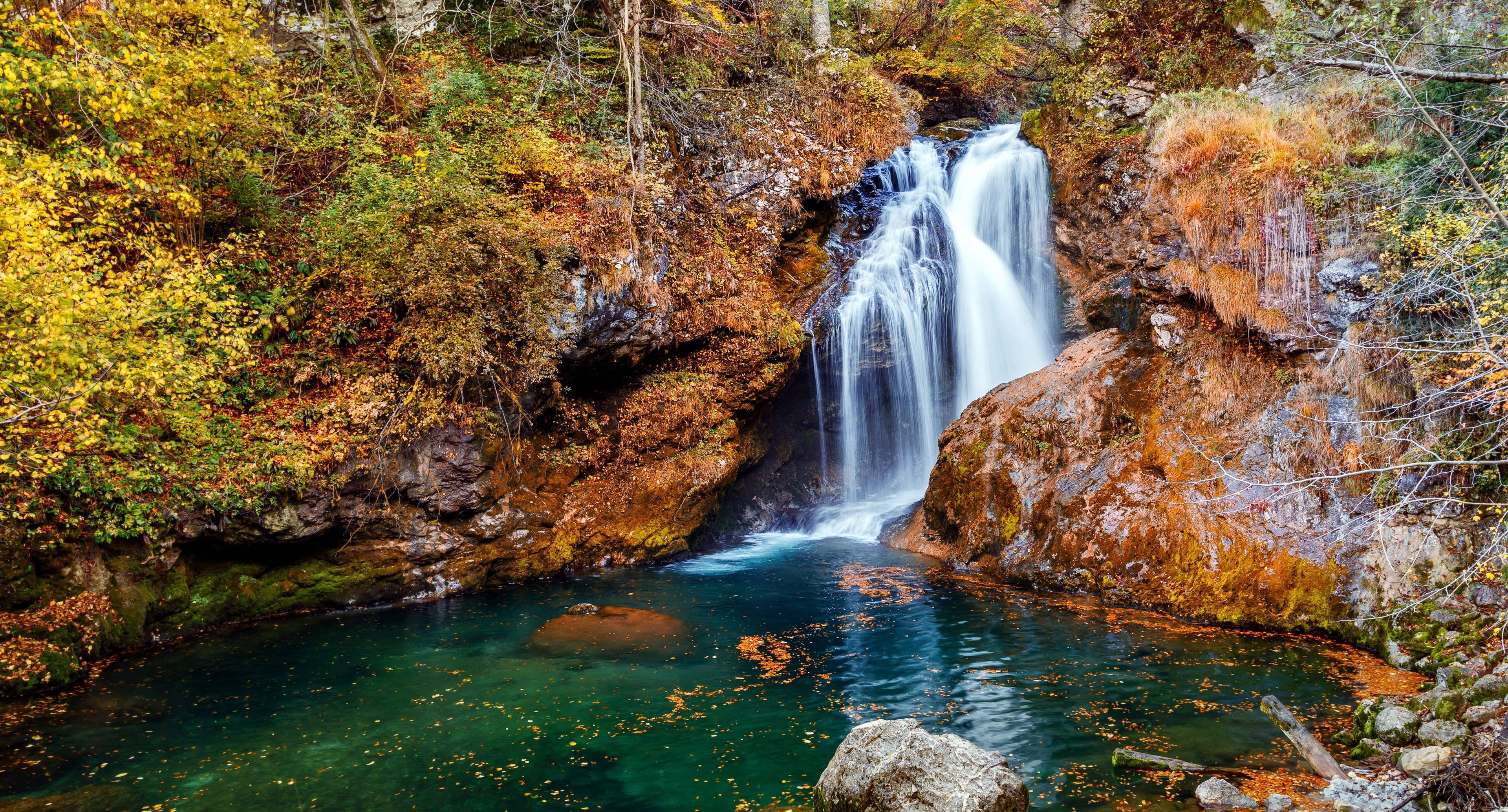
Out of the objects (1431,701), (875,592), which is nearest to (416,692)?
(875,592)

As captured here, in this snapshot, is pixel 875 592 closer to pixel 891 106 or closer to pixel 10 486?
pixel 10 486

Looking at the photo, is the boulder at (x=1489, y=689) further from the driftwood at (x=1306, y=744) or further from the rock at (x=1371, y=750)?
the driftwood at (x=1306, y=744)

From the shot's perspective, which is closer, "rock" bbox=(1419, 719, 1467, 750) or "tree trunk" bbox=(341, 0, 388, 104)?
"rock" bbox=(1419, 719, 1467, 750)

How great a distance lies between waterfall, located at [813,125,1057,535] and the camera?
47.9 ft

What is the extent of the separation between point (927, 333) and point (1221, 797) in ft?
35.2

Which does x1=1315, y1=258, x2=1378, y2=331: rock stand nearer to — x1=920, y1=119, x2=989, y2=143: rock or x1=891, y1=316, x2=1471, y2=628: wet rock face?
x1=891, y1=316, x2=1471, y2=628: wet rock face

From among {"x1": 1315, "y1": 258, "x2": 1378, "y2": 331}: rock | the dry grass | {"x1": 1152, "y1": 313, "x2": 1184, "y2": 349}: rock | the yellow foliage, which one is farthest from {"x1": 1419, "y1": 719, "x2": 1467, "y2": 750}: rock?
the yellow foliage

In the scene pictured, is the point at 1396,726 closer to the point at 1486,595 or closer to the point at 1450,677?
the point at 1450,677

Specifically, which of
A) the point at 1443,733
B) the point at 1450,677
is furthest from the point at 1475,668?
the point at 1443,733

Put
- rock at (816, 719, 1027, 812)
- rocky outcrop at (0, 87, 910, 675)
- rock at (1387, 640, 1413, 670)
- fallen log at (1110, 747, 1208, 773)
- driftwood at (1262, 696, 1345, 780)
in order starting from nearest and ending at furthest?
rock at (816, 719, 1027, 812)
driftwood at (1262, 696, 1345, 780)
fallen log at (1110, 747, 1208, 773)
rock at (1387, 640, 1413, 670)
rocky outcrop at (0, 87, 910, 675)

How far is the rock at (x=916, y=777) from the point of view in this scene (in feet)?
14.8

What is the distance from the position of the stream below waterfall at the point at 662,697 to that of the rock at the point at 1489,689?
3.01 ft

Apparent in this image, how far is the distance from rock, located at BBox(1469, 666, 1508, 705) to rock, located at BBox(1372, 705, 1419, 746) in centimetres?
40

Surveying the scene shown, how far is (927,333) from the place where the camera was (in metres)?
14.8
